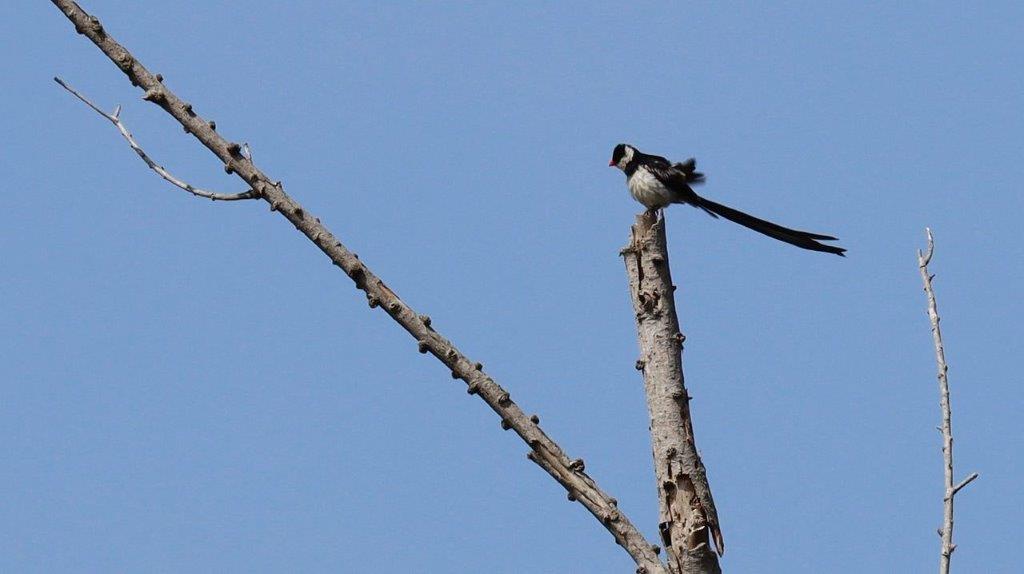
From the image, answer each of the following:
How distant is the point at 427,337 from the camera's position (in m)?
4.98

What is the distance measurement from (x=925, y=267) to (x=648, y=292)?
152 centimetres

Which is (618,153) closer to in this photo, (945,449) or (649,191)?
(649,191)

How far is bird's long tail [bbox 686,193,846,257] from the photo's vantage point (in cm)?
619

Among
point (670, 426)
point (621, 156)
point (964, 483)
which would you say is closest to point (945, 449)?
point (964, 483)

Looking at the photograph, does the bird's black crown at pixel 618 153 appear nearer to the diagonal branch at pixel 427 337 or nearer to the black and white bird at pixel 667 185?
the black and white bird at pixel 667 185

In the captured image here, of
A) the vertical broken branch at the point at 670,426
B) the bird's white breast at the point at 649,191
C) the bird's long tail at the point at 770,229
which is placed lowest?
the vertical broken branch at the point at 670,426

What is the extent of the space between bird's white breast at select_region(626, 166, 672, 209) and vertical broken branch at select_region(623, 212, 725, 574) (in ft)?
6.40

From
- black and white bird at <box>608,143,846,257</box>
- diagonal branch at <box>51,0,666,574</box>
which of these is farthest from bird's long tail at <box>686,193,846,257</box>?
diagonal branch at <box>51,0,666,574</box>

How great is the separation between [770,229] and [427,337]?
252cm

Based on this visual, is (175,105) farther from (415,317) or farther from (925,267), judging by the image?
(925,267)

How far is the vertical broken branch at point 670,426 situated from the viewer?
5.00 m

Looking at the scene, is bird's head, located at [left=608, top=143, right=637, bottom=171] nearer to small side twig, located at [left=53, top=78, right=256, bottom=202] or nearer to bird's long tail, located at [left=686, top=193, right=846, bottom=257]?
bird's long tail, located at [left=686, top=193, right=846, bottom=257]

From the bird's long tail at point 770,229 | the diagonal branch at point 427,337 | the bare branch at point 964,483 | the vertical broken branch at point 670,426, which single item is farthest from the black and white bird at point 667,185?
the bare branch at point 964,483

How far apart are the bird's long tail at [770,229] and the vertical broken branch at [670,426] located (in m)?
1.07
